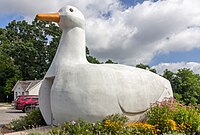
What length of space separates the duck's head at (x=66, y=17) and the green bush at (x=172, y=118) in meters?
3.92

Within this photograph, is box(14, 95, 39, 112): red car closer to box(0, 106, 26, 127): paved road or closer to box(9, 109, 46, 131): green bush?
box(0, 106, 26, 127): paved road

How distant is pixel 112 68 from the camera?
877cm

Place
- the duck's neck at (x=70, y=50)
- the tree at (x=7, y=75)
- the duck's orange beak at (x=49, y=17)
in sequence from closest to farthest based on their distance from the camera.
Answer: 1. the duck's neck at (x=70, y=50)
2. the duck's orange beak at (x=49, y=17)
3. the tree at (x=7, y=75)

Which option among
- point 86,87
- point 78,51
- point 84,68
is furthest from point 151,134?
point 78,51

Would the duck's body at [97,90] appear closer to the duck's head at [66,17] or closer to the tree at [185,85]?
the duck's head at [66,17]

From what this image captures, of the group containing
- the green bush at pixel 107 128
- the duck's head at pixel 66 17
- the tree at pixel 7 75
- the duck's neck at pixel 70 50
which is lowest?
the green bush at pixel 107 128

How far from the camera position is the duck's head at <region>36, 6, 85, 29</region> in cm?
946

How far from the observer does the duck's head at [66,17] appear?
946 centimetres

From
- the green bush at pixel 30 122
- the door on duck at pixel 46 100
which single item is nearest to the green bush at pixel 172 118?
the door on duck at pixel 46 100

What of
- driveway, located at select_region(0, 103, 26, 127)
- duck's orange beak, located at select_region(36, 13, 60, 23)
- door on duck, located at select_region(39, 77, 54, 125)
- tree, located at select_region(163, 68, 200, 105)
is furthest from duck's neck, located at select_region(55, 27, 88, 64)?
tree, located at select_region(163, 68, 200, 105)

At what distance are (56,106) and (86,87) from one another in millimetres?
1148

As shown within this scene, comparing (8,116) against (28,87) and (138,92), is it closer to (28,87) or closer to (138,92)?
(138,92)

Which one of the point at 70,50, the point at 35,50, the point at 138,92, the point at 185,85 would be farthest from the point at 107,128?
the point at 35,50

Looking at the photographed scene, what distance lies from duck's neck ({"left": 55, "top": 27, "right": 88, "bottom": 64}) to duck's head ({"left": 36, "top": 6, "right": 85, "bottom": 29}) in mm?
213
